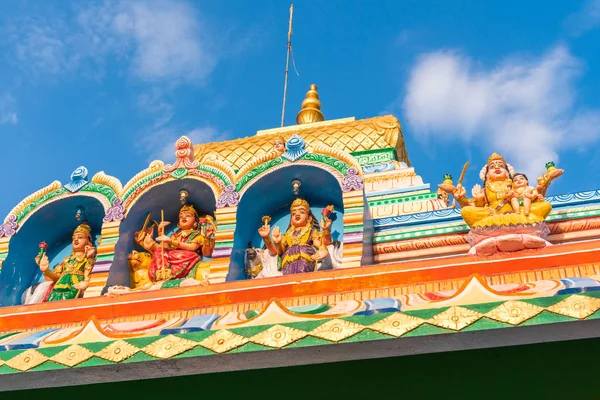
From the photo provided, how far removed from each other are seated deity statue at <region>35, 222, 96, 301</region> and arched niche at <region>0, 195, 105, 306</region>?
0.94 ft

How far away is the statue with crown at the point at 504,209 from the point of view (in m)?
9.45

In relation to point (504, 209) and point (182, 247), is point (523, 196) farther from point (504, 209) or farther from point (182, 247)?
point (182, 247)

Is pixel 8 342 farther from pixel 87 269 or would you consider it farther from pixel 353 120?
pixel 353 120

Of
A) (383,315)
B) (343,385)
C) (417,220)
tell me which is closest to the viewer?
(383,315)

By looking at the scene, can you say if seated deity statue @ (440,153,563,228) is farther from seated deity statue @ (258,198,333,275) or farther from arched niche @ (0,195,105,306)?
arched niche @ (0,195,105,306)

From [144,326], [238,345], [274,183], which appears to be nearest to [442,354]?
[238,345]

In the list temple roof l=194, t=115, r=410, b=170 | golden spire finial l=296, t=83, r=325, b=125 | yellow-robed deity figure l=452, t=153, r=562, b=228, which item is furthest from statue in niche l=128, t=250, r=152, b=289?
golden spire finial l=296, t=83, r=325, b=125

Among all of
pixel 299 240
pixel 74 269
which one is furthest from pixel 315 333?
pixel 74 269

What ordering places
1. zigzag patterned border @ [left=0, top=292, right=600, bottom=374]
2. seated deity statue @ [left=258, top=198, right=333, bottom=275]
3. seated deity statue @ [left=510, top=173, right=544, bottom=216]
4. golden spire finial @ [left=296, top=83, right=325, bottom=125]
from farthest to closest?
1. golden spire finial @ [left=296, top=83, right=325, bottom=125]
2. seated deity statue @ [left=258, top=198, right=333, bottom=275]
3. seated deity statue @ [left=510, top=173, right=544, bottom=216]
4. zigzag patterned border @ [left=0, top=292, right=600, bottom=374]

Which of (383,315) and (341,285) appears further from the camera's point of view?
(341,285)

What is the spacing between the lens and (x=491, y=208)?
10406 mm

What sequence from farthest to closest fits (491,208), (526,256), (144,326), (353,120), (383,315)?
(353,120) → (491,208) → (526,256) → (144,326) → (383,315)

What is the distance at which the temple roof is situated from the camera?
16.3 meters

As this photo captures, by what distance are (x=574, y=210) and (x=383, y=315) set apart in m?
4.44
